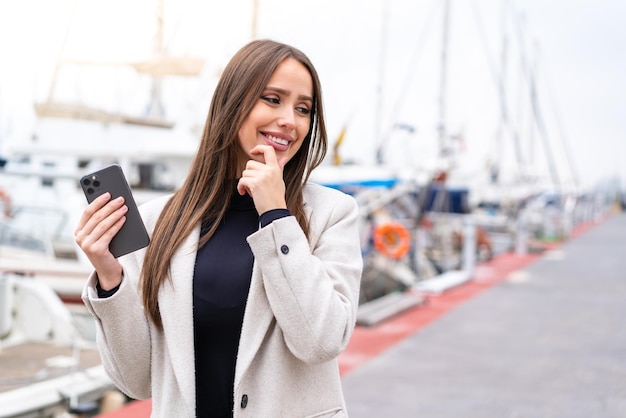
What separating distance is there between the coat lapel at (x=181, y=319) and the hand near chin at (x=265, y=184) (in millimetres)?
205

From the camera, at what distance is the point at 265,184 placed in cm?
135

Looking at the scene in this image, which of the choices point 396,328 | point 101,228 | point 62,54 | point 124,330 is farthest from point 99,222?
point 62,54

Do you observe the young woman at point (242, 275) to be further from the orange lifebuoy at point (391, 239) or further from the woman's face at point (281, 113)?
the orange lifebuoy at point (391, 239)

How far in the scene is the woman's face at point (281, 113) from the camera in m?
1.42

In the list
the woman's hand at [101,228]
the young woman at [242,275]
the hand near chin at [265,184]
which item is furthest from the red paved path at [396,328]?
the hand near chin at [265,184]

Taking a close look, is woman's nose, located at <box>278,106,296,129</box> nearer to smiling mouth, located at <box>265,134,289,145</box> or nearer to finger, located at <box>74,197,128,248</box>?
smiling mouth, located at <box>265,134,289,145</box>

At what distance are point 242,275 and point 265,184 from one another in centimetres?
20

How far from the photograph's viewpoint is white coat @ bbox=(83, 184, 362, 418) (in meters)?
1.32

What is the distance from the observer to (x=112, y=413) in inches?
183

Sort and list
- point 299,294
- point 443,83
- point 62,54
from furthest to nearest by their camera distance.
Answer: point 443,83 → point 62,54 → point 299,294

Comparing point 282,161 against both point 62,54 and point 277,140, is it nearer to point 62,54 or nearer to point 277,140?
point 277,140

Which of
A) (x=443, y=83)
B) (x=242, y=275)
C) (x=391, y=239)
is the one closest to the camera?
(x=242, y=275)

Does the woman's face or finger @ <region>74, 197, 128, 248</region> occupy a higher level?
the woman's face

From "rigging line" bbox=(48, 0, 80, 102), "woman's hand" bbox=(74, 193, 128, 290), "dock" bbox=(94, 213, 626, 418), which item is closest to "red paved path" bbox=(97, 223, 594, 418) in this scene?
"dock" bbox=(94, 213, 626, 418)
